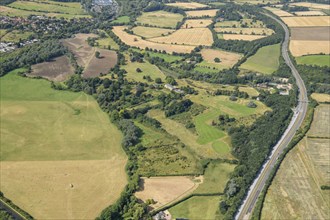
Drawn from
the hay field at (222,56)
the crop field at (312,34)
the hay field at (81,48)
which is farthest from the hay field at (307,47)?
the hay field at (81,48)

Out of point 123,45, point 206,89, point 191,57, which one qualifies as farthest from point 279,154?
point 123,45

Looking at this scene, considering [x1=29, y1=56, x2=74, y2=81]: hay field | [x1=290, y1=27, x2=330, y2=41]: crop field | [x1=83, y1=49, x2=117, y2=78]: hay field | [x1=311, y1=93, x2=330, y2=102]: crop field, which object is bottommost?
[x1=29, y1=56, x2=74, y2=81]: hay field

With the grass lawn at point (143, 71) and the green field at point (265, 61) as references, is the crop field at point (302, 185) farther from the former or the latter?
the grass lawn at point (143, 71)

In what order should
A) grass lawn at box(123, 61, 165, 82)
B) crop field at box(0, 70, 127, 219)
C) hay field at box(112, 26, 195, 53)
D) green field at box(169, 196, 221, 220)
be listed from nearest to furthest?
green field at box(169, 196, 221, 220) → crop field at box(0, 70, 127, 219) → grass lawn at box(123, 61, 165, 82) → hay field at box(112, 26, 195, 53)

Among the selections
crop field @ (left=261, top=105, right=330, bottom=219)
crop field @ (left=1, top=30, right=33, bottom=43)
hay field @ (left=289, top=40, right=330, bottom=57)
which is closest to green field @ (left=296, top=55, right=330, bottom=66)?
hay field @ (left=289, top=40, right=330, bottom=57)

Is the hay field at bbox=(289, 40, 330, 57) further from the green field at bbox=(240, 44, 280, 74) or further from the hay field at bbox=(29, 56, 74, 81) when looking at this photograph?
the hay field at bbox=(29, 56, 74, 81)

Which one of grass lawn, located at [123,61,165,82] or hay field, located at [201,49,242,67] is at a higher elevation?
hay field, located at [201,49,242,67]

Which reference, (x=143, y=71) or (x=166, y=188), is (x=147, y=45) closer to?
(x=143, y=71)
